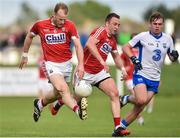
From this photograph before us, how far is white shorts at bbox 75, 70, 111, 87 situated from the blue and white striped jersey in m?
0.73

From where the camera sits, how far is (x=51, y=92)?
19875mm

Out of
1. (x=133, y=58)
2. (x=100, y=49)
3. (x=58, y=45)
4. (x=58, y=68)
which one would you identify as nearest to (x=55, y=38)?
(x=58, y=45)

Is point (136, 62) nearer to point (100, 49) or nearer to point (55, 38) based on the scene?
point (100, 49)

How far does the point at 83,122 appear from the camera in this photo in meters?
24.4

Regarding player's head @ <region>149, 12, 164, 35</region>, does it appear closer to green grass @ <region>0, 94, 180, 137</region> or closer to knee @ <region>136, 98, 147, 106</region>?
knee @ <region>136, 98, 147, 106</region>

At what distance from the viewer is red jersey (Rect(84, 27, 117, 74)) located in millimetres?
19344

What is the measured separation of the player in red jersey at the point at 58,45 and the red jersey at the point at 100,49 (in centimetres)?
42

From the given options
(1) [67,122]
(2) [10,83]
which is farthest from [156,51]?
(2) [10,83]

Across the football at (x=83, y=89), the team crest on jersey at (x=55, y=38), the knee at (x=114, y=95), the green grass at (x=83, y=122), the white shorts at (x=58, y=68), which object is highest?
the team crest on jersey at (x=55, y=38)

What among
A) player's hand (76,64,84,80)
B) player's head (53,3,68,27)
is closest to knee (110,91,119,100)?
player's hand (76,64,84,80)

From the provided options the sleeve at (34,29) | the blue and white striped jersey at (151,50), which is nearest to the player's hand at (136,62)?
the blue and white striped jersey at (151,50)

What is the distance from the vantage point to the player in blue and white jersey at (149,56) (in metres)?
19.4

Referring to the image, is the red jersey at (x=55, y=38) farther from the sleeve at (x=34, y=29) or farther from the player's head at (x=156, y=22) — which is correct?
the player's head at (x=156, y=22)

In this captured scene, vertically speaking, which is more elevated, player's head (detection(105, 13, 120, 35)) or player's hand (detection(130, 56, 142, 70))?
player's head (detection(105, 13, 120, 35))
